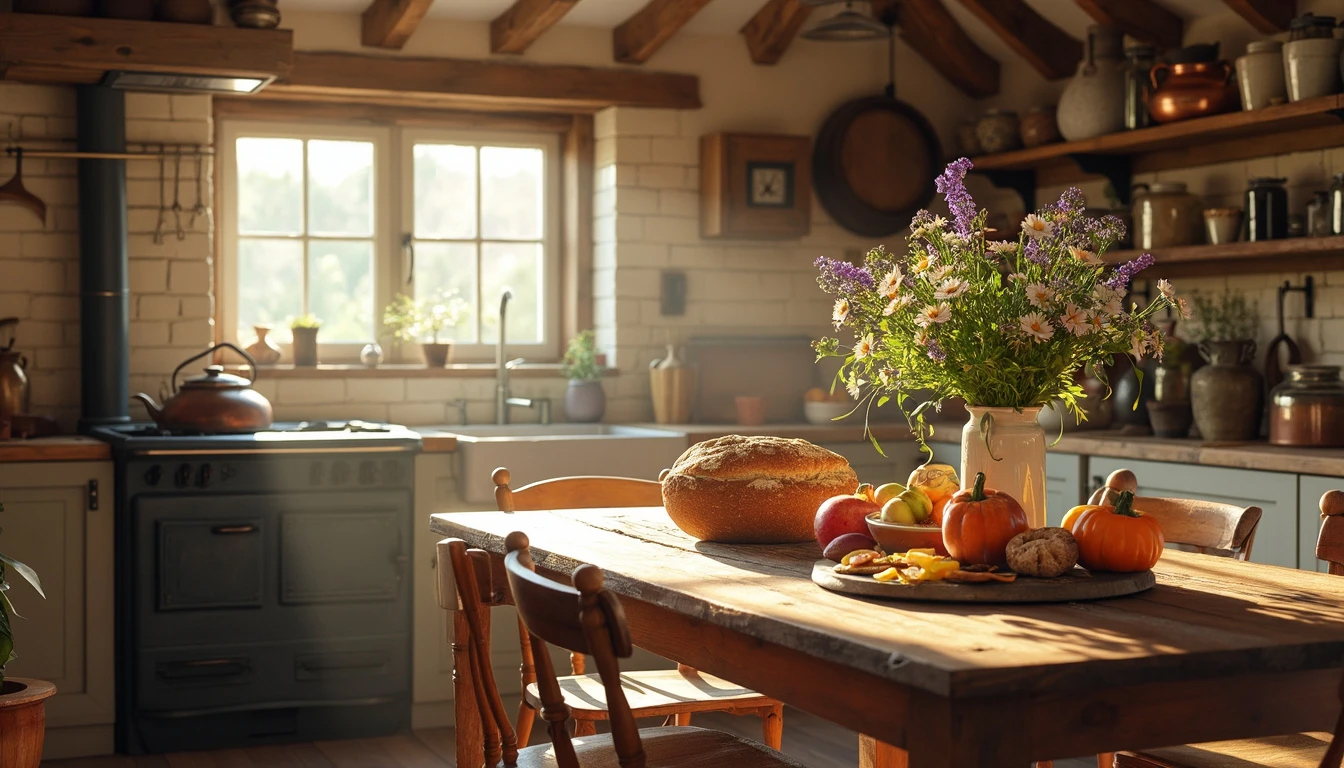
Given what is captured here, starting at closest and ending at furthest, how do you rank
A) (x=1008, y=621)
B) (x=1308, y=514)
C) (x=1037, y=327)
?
(x=1008, y=621)
(x=1037, y=327)
(x=1308, y=514)

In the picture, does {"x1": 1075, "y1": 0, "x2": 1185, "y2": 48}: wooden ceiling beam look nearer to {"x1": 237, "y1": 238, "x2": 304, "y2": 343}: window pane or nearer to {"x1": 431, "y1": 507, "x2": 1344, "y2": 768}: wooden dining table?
{"x1": 237, "y1": 238, "x2": 304, "y2": 343}: window pane

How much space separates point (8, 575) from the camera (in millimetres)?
4105

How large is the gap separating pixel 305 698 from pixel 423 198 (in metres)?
1.88

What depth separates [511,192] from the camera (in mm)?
5457

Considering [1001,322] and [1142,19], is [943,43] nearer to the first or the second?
[1142,19]

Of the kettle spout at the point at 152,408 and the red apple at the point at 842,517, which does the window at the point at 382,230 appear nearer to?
the kettle spout at the point at 152,408

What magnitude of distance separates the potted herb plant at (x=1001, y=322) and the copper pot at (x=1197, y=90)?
2487 mm

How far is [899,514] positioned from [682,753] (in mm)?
519

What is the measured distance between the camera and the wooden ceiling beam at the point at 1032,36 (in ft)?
17.2

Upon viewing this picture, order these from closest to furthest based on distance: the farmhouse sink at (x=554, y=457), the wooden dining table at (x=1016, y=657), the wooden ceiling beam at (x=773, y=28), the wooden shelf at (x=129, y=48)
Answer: the wooden dining table at (x=1016, y=657)
the wooden shelf at (x=129, y=48)
the farmhouse sink at (x=554, y=457)
the wooden ceiling beam at (x=773, y=28)

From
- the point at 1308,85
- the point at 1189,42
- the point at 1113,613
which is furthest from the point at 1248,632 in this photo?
the point at 1189,42

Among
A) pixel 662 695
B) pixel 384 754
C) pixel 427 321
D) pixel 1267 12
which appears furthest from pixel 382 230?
pixel 1267 12

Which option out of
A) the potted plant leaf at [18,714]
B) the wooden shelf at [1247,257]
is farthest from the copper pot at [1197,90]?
the potted plant leaf at [18,714]

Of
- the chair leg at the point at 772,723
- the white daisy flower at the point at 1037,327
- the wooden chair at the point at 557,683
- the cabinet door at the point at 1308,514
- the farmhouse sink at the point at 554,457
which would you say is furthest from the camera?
the farmhouse sink at the point at 554,457
